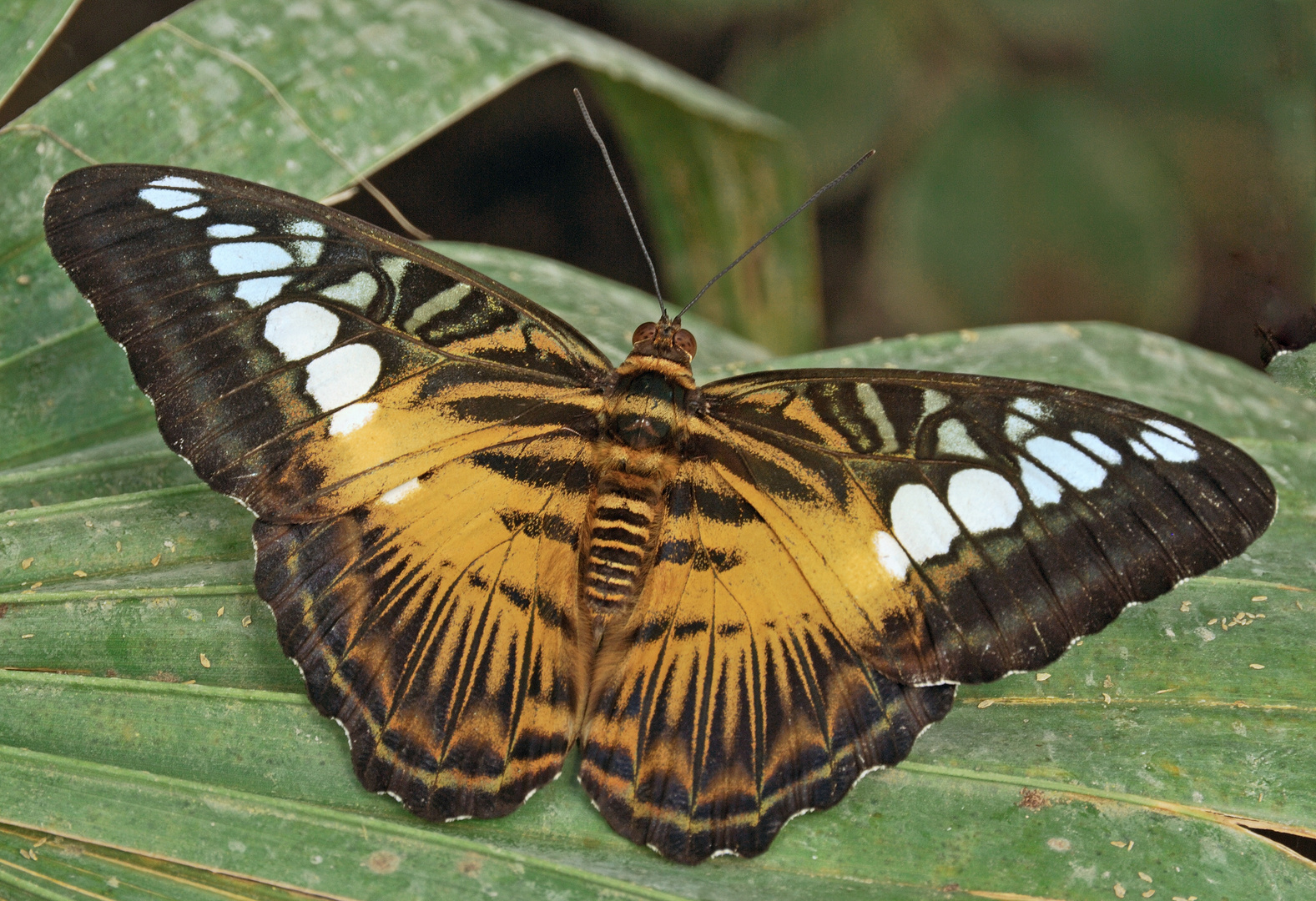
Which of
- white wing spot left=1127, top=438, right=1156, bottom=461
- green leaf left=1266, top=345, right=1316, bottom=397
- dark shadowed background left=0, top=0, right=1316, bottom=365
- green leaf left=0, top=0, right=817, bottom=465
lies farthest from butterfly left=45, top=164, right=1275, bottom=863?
dark shadowed background left=0, top=0, right=1316, bottom=365

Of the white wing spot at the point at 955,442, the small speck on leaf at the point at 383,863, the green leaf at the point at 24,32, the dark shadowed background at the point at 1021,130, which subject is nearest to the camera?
the small speck on leaf at the point at 383,863

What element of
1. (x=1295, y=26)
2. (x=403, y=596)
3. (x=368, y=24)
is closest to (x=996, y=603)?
(x=403, y=596)

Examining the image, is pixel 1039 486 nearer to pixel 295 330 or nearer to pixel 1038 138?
pixel 295 330

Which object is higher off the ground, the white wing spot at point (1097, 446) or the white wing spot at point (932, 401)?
the white wing spot at point (932, 401)

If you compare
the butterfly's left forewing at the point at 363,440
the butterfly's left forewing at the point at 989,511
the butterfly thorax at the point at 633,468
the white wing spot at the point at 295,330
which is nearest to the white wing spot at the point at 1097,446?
the butterfly's left forewing at the point at 989,511

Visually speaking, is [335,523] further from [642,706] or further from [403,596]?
[642,706]

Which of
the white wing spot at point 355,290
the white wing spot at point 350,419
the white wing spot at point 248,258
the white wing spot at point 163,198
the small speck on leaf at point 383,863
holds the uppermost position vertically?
the white wing spot at point 163,198

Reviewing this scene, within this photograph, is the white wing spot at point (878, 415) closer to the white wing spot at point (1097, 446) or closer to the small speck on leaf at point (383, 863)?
the white wing spot at point (1097, 446)

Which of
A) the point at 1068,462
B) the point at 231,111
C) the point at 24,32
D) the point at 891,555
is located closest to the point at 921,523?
the point at 891,555
